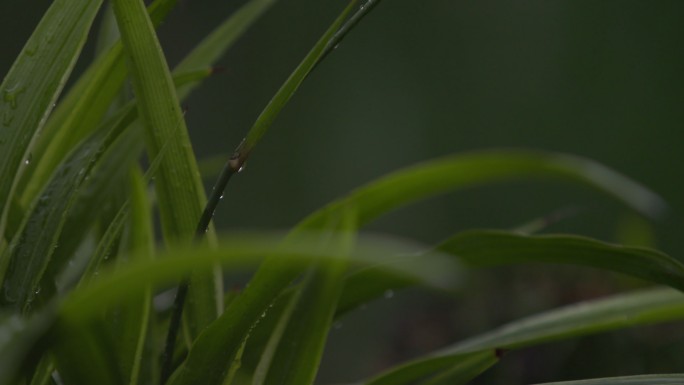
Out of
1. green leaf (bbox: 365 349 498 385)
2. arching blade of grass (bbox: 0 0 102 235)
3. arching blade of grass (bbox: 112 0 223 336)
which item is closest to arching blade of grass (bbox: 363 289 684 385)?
green leaf (bbox: 365 349 498 385)

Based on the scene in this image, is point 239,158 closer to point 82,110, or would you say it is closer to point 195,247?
point 195,247

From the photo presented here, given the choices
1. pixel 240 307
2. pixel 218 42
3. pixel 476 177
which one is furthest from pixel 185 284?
pixel 218 42

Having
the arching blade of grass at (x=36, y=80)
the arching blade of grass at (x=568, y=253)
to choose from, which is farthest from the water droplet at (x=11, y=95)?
the arching blade of grass at (x=568, y=253)

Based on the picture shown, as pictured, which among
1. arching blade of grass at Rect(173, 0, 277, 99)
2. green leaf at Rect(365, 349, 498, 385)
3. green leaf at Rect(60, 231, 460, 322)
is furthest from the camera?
arching blade of grass at Rect(173, 0, 277, 99)

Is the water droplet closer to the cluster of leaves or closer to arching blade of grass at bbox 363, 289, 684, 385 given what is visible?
the cluster of leaves

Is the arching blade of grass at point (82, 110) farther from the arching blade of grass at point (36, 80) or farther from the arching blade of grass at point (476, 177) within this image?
the arching blade of grass at point (476, 177)

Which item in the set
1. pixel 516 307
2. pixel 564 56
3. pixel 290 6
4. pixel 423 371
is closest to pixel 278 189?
pixel 290 6

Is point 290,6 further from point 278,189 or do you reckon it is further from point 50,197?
point 50,197
